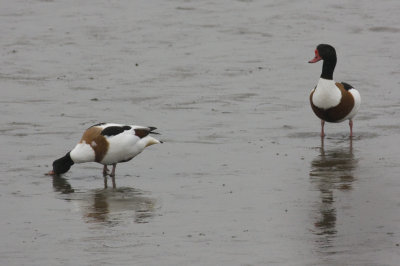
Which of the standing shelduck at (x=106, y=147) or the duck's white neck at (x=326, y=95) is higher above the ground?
the duck's white neck at (x=326, y=95)

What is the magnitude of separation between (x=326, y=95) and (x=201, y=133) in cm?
189

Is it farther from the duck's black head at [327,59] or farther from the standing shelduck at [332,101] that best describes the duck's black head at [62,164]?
the duck's black head at [327,59]

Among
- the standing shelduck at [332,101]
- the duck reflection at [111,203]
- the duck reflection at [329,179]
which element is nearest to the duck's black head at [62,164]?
the duck reflection at [111,203]

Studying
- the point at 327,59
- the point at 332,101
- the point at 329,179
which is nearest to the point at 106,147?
the point at 329,179

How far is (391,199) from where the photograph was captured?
1188 centimetres

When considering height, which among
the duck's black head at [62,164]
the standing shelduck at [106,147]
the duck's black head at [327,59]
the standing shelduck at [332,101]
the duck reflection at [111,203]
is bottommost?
the duck reflection at [111,203]

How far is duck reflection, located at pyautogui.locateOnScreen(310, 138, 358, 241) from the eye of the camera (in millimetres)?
10859

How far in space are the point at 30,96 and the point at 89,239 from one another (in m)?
8.48

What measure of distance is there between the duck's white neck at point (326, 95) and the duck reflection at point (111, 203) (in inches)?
157

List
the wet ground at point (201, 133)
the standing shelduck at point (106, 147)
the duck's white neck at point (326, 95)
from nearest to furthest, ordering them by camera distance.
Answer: the wet ground at point (201, 133) → the standing shelduck at point (106, 147) → the duck's white neck at point (326, 95)

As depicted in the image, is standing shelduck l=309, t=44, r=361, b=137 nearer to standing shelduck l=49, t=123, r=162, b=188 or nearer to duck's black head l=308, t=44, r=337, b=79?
duck's black head l=308, t=44, r=337, b=79

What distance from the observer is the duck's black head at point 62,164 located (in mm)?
13430

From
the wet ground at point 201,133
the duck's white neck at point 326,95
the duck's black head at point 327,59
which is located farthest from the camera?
the duck's black head at point 327,59

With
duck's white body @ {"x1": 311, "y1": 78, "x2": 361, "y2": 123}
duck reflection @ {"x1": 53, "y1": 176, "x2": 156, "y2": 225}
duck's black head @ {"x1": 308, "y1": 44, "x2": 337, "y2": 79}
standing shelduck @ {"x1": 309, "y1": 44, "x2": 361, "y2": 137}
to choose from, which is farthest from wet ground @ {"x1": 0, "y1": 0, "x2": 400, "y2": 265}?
duck's black head @ {"x1": 308, "y1": 44, "x2": 337, "y2": 79}
